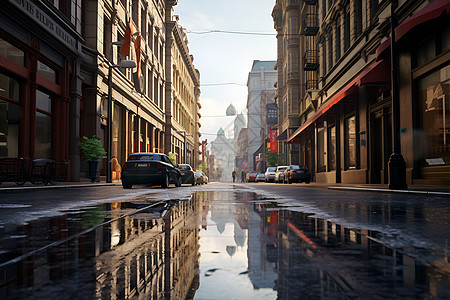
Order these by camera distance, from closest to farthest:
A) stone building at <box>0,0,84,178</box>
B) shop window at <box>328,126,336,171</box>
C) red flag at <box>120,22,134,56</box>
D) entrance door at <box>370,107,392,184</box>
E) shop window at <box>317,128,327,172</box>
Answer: stone building at <box>0,0,84,178</box> → entrance door at <box>370,107,392,184</box> → shop window at <box>328,126,336,171</box> → red flag at <box>120,22,134,56</box> → shop window at <box>317,128,327,172</box>

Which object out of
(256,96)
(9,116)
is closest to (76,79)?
(9,116)

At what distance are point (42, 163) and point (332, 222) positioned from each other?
1550 centimetres

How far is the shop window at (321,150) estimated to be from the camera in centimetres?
3438

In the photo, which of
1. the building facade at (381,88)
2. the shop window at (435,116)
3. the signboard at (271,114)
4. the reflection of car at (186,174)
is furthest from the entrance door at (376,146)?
the signboard at (271,114)

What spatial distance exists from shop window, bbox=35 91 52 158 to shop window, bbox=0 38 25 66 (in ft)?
7.64

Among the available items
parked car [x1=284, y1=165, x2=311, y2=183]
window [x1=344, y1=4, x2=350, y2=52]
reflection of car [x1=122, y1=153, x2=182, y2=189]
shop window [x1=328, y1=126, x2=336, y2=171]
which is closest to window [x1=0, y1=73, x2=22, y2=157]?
reflection of car [x1=122, y1=153, x2=182, y2=189]

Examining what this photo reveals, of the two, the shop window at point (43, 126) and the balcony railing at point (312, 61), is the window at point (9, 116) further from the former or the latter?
the balcony railing at point (312, 61)

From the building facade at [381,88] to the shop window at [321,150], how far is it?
85 millimetres

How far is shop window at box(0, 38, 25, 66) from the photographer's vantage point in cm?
1677

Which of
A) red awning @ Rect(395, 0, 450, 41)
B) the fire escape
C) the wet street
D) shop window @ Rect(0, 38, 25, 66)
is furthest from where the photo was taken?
the fire escape

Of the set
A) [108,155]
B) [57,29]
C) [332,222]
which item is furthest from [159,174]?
[332,222]

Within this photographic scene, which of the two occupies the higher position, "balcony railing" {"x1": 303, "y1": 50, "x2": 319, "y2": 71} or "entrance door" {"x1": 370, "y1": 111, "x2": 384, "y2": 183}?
"balcony railing" {"x1": 303, "y1": 50, "x2": 319, "y2": 71}

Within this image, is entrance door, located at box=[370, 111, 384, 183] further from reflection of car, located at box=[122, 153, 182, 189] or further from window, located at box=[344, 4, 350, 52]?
reflection of car, located at box=[122, 153, 182, 189]

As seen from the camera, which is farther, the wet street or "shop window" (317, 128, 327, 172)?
"shop window" (317, 128, 327, 172)
